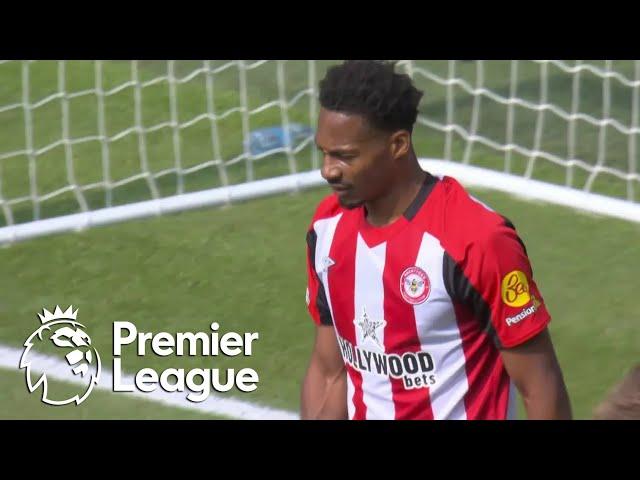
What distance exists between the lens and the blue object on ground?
360 inches

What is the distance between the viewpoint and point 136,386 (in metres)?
6.39

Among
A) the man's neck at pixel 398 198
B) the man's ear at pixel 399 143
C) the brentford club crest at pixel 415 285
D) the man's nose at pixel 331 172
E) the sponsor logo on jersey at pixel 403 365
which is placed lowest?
the sponsor logo on jersey at pixel 403 365

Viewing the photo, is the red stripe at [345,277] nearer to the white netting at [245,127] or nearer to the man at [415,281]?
the man at [415,281]

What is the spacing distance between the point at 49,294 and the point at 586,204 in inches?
120

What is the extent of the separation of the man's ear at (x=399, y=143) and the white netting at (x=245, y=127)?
15.4ft

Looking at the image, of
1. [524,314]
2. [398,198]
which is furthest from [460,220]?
[524,314]

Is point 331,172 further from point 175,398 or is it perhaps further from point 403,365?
point 175,398

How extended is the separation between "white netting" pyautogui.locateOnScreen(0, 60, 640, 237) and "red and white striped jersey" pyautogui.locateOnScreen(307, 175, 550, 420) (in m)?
4.57

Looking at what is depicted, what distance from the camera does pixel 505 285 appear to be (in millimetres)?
3777

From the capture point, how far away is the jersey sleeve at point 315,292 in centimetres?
421

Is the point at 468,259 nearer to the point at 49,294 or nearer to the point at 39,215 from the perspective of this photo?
the point at 49,294

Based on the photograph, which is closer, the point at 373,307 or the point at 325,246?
the point at 373,307

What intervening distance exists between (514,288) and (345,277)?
528 millimetres

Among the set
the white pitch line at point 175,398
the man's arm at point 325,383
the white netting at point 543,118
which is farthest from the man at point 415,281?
the white netting at point 543,118
